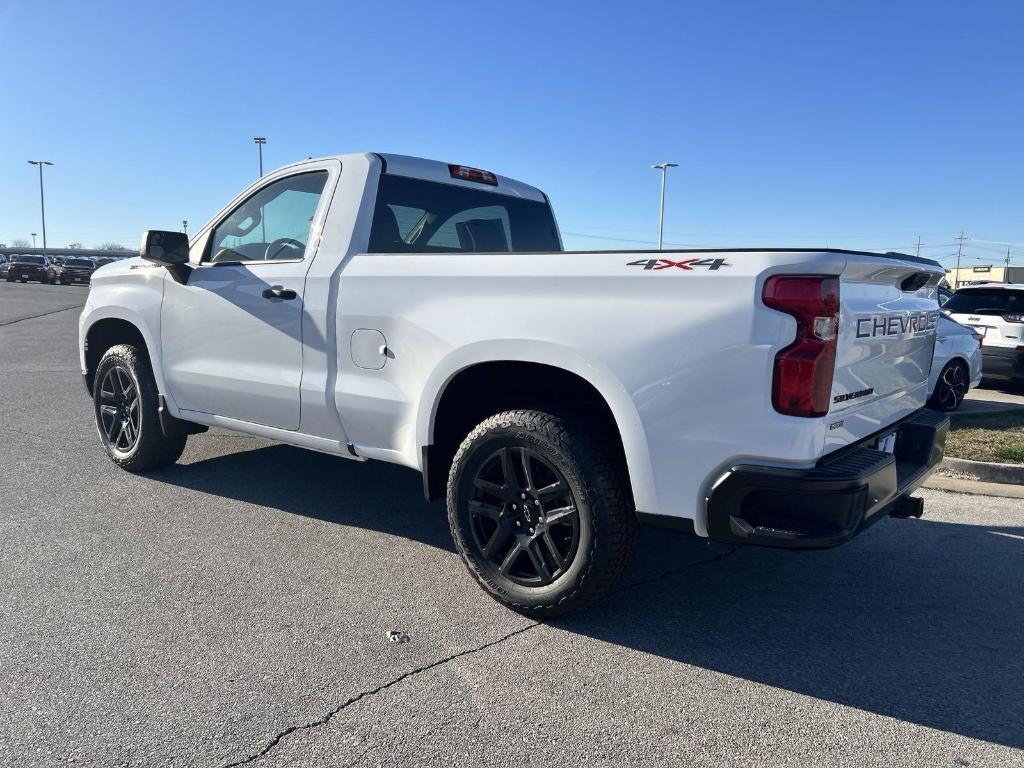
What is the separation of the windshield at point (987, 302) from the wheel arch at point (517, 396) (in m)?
9.00

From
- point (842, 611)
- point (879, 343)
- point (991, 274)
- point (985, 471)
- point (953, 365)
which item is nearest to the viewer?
point (879, 343)

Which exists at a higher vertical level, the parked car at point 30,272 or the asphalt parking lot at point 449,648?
the parked car at point 30,272

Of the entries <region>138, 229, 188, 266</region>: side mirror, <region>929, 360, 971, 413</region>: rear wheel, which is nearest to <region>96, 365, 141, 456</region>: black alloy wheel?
<region>138, 229, 188, 266</region>: side mirror

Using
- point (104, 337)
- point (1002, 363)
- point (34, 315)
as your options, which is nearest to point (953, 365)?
point (1002, 363)

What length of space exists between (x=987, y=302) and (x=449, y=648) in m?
9.90

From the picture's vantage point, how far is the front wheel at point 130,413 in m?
4.96

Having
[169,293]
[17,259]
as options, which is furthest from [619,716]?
[17,259]

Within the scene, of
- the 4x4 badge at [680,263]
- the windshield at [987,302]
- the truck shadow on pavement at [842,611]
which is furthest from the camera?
the windshield at [987,302]

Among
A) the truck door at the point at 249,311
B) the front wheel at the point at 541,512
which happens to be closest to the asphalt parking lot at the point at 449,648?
the front wheel at the point at 541,512

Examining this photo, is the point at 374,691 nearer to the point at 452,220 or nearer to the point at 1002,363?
the point at 452,220

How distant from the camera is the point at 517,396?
340cm

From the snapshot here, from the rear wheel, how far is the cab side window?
292 inches

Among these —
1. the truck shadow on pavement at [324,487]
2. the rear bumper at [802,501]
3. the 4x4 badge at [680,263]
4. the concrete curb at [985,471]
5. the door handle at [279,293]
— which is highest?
the 4x4 badge at [680,263]

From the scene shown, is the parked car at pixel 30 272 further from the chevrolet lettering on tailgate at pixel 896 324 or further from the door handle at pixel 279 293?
the chevrolet lettering on tailgate at pixel 896 324
